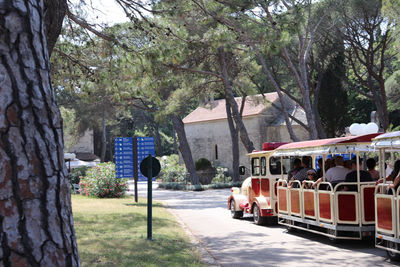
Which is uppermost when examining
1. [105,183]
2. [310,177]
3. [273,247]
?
[310,177]

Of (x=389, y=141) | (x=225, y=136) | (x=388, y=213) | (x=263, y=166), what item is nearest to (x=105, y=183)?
(x=263, y=166)

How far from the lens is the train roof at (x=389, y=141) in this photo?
341 inches

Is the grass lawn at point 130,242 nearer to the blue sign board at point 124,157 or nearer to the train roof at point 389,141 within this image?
the train roof at point 389,141

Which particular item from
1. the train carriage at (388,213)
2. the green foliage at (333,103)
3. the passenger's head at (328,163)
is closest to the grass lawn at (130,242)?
the train carriage at (388,213)

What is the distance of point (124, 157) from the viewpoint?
77.6 feet

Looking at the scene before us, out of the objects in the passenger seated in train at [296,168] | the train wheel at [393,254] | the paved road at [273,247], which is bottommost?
the paved road at [273,247]

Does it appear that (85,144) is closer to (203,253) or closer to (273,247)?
(273,247)

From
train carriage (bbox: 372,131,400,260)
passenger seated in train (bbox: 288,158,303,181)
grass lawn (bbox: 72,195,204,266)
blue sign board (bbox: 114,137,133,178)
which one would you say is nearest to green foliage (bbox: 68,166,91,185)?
blue sign board (bbox: 114,137,133,178)

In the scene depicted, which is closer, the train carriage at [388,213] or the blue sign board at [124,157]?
the train carriage at [388,213]

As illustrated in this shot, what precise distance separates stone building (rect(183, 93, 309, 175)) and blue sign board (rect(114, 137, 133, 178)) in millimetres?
16624

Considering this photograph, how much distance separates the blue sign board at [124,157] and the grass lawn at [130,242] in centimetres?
684

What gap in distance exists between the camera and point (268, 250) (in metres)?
10.5

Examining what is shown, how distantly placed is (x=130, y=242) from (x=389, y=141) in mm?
5437

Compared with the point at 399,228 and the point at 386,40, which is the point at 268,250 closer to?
the point at 399,228
